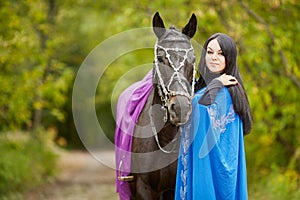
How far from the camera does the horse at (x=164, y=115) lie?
4.11 meters

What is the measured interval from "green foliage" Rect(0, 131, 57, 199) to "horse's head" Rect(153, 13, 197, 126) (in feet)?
16.0

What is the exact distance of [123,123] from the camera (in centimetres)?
541

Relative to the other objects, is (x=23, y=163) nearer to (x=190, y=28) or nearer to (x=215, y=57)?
(x=190, y=28)

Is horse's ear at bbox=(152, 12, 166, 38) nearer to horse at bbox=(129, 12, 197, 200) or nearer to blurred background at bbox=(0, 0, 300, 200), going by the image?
horse at bbox=(129, 12, 197, 200)

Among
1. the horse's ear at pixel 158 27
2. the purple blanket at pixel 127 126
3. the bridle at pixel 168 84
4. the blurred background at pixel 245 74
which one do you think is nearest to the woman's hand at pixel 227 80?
the bridle at pixel 168 84

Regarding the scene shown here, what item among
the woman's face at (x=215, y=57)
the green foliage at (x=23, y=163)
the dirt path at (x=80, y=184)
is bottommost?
the dirt path at (x=80, y=184)

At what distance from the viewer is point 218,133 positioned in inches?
163

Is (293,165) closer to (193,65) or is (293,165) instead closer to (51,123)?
(193,65)

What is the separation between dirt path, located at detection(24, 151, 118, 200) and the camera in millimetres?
10229

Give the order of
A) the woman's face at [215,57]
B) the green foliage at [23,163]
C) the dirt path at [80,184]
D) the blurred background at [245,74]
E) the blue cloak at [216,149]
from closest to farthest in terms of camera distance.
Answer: the blue cloak at [216,149], the woman's face at [215,57], the blurred background at [245,74], the green foliage at [23,163], the dirt path at [80,184]

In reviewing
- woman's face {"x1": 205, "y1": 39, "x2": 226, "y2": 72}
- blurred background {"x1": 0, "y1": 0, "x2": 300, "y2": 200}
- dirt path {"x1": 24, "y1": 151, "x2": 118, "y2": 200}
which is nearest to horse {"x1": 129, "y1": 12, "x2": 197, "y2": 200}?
woman's face {"x1": 205, "y1": 39, "x2": 226, "y2": 72}

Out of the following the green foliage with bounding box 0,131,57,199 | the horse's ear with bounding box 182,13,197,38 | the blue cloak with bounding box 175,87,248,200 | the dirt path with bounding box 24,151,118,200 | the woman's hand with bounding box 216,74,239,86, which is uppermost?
the horse's ear with bounding box 182,13,197,38

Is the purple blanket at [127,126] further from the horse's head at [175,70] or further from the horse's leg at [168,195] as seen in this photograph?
the horse's head at [175,70]

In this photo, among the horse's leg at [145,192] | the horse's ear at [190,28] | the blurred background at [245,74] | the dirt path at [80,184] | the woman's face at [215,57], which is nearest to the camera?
the woman's face at [215,57]
